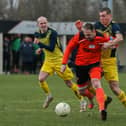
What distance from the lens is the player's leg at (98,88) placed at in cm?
990

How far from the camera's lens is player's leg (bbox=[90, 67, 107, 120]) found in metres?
9.90

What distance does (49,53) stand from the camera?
13.1 metres

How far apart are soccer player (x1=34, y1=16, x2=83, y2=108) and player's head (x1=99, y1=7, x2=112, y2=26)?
2.03 m

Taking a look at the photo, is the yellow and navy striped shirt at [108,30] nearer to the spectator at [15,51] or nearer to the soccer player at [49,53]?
the soccer player at [49,53]

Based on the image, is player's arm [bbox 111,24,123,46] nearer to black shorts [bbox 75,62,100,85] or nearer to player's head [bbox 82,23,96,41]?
player's head [bbox 82,23,96,41]

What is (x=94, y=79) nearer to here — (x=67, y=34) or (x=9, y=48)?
(x=9, y=48)

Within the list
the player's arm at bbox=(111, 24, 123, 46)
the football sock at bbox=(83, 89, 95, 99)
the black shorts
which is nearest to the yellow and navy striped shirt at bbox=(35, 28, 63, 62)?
the football sock at bbox=(83, 89, 95, 99)

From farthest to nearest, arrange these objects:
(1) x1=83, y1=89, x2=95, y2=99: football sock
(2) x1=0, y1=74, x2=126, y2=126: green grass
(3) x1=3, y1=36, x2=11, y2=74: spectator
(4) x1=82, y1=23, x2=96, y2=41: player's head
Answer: (3) x1=3, y1=36, x2=11, y2=74: spectator < (1) x1=83, y1=89, x2=95, y2=99: football sock < (4) x1=82, y1=23, x2=96, y2=41: player's head < (2) x1=0, y1=74, x2=126, y2=126: green grass

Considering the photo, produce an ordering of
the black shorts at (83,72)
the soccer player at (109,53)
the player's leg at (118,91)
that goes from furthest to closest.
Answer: the player's leg at (118,91) < the soccer player at (109,53) < the black shorts at (83,72)

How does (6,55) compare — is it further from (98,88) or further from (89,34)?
(98,88)

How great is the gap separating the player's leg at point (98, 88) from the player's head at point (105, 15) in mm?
980

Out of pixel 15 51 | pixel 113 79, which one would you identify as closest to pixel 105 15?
pixel 113 79

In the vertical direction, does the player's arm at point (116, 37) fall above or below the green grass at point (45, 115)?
above

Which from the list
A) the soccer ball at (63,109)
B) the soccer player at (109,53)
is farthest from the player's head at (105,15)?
the soccer ball at (63,109)
